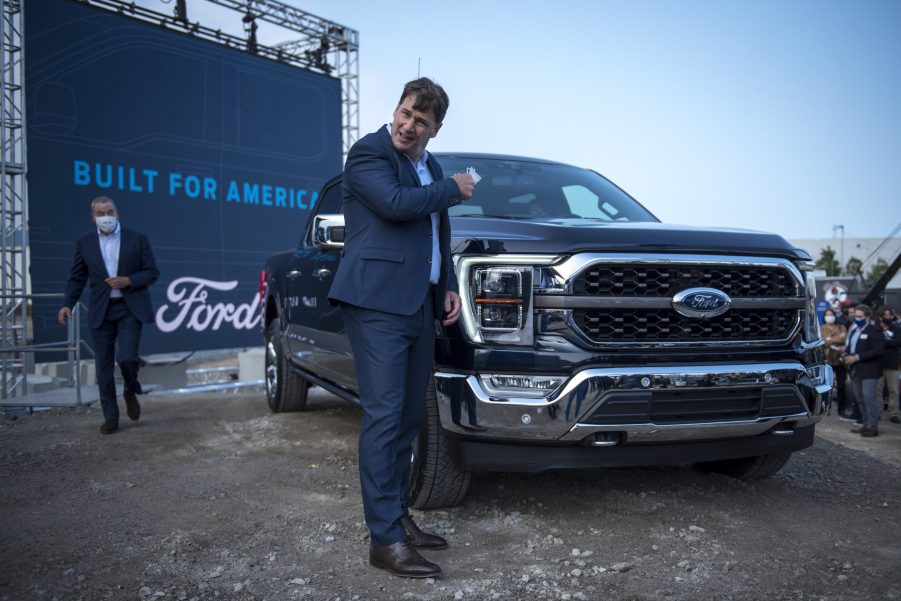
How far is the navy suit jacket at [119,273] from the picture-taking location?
5.71 meters

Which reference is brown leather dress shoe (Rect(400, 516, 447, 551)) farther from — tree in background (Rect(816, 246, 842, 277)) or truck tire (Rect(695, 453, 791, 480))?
tree in background (Rect(816, 246, 842, 277))

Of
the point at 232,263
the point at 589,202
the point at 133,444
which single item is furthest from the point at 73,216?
the point at 589,202

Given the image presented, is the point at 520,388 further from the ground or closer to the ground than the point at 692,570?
further from the ground

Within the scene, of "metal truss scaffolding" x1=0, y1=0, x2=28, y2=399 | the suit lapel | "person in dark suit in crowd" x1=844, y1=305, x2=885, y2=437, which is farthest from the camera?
"metal truss scaffolding" x1=0, y1=0, x2=28, y2=399

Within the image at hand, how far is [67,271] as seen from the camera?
1029cm

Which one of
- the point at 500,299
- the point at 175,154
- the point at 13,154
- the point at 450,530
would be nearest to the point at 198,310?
the point at 175,154

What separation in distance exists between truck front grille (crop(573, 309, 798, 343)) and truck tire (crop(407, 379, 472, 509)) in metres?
0.76

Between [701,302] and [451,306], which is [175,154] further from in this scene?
[701,302]

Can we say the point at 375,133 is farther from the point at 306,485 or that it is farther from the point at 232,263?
the point at 232,263

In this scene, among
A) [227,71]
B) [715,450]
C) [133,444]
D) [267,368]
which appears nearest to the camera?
[715,450]

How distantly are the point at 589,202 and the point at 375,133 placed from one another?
1976 mm

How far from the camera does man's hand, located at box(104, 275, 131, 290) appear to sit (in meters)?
5.62

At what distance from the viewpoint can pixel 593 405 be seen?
300cm

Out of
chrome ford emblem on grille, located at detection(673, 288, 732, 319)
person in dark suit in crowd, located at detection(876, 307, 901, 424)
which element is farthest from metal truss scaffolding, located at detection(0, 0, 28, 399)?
person in dark suit in crowd, located at detection(876, 307, 901, 424)
